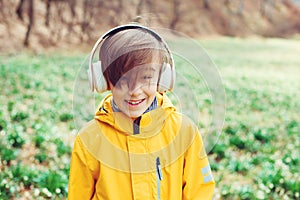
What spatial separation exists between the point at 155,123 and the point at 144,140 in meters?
0.10

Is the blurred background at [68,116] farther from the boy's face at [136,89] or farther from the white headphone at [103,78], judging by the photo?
the boy's face at [136,89]

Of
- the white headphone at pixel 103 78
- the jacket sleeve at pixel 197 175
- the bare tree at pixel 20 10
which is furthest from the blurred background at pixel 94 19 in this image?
the jacket sleeve at pixel 197 175

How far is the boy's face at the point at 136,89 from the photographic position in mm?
1958

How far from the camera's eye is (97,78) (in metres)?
1.97

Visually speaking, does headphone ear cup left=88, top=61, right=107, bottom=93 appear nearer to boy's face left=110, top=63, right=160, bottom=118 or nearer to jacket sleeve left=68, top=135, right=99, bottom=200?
boy's face left=110, top=63, right=160, bottom=118

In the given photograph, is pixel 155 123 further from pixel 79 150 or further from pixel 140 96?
pixel 79 150

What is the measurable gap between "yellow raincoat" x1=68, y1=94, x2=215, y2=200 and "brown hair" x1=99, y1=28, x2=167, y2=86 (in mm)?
224

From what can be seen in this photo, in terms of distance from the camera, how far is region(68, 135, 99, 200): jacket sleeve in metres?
2.10

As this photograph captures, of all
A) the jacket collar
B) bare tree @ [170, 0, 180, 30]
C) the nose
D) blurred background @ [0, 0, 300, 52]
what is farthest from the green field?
bare tree @ [170, 0, 180, 30]

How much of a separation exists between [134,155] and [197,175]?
39 centimetres

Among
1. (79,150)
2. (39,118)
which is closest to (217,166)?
(39,118)

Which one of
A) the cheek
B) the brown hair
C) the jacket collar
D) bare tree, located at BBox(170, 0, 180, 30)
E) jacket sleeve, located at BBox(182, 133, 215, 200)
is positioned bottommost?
bare tree, located at BBox(170, 0, 180, 30)

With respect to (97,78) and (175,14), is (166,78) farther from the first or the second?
(175,14)

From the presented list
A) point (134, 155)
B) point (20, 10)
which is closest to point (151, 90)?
point (134, 155)
